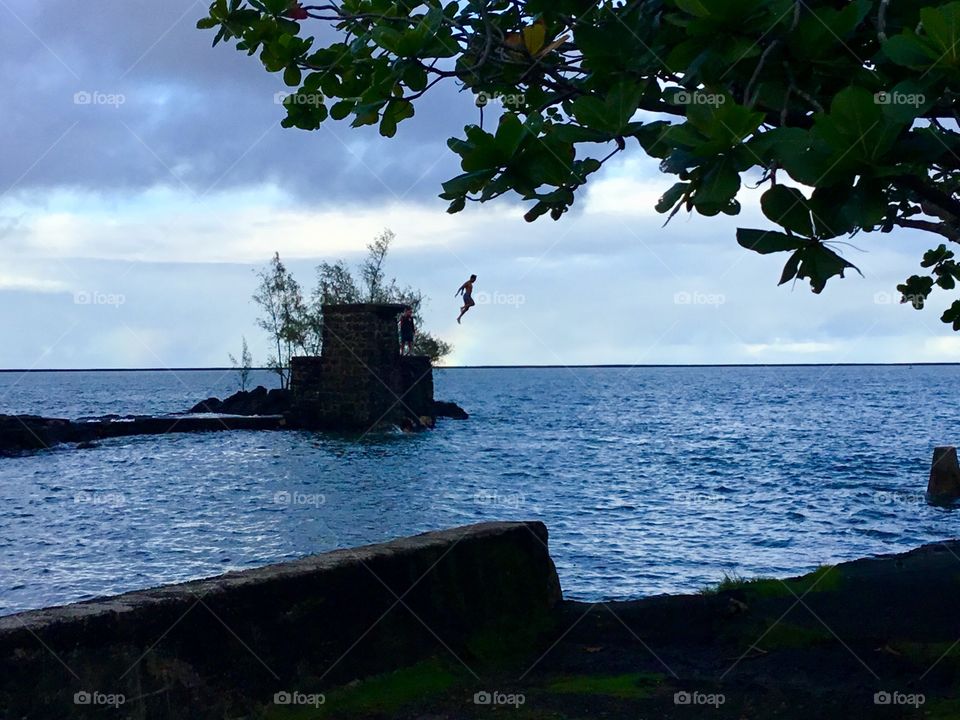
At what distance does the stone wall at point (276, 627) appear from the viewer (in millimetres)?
5148

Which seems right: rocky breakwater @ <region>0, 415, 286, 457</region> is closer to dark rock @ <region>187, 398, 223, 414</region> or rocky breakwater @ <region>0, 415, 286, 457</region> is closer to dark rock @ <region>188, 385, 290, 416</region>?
dark rock @ <region>188, 385, 290, 416</region>

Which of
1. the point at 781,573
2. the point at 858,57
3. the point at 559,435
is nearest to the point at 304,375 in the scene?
the point at 559,435

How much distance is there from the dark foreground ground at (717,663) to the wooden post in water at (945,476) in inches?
797

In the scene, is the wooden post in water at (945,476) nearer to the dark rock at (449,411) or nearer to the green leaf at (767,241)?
the green leaf at (767,241)

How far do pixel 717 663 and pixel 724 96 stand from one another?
15.0ft

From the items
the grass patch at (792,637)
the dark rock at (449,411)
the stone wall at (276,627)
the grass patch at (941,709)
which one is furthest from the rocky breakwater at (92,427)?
the grass patch at (941,709)

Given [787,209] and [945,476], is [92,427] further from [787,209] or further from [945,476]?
[787,209]

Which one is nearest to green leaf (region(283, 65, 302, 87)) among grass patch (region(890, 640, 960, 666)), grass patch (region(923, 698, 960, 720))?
grass patch (region(923, 698, 960, 720))

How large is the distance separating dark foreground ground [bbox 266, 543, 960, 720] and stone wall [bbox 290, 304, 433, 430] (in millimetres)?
32727

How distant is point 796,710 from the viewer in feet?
18.9

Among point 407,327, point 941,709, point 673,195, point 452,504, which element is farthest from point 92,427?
point 673,195

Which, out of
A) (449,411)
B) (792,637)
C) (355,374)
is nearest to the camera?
(792,637)

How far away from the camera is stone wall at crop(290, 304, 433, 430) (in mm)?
40281

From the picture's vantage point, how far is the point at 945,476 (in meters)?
26.7
